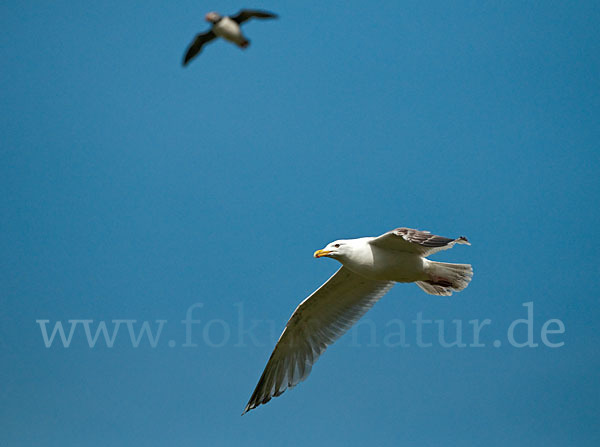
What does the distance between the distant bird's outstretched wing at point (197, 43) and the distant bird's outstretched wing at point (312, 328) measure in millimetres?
3027

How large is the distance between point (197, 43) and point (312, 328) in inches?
142

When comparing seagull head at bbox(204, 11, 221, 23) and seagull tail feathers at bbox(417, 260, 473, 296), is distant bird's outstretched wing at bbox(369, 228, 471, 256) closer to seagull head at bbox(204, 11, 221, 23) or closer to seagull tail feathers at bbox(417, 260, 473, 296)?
seagull tail feathers at bbox(417, 260, 473, 296)

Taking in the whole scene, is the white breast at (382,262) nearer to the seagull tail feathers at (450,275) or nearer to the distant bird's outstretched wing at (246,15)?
the seagull tail feathers at (450,275)

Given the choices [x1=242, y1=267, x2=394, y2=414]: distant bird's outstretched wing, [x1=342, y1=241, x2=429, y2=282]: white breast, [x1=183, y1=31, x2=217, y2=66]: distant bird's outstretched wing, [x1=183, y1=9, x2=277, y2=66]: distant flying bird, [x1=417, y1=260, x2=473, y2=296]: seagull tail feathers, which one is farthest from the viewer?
[x1=242, y1=267, x2=394, y2=414]: distant bird's outstretched wing

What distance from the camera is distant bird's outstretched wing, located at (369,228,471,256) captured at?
6.20m

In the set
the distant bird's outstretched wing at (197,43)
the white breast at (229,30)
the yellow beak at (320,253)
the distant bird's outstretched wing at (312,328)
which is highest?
the distant bird's outstretched wing at (197,43)

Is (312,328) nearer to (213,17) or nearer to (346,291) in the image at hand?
(346,291)

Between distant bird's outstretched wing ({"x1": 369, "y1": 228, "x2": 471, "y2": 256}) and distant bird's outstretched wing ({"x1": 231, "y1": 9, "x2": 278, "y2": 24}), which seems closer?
distant bird's outstretched wing ({"x1": 231, "y1": 9, "x2": 278, "y2": 24})

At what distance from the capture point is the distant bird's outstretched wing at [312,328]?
7.93 metres

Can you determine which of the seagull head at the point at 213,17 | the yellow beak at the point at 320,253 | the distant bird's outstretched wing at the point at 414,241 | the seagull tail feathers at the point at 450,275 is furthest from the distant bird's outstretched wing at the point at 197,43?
the seagull tail feathers at the point at 450,275

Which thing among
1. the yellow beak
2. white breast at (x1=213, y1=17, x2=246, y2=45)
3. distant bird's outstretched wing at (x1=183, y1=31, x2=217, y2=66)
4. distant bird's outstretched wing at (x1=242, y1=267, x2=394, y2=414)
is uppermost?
distant bird's outstretched wing at (x1=183, y1=31, x2=217, y2=66)

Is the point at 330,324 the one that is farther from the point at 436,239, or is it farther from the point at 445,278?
the point at 436,239

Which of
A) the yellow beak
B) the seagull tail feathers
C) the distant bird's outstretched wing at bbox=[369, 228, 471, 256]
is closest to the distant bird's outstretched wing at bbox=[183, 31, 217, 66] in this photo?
the yellow beak

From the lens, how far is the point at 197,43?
5871 millimetres
